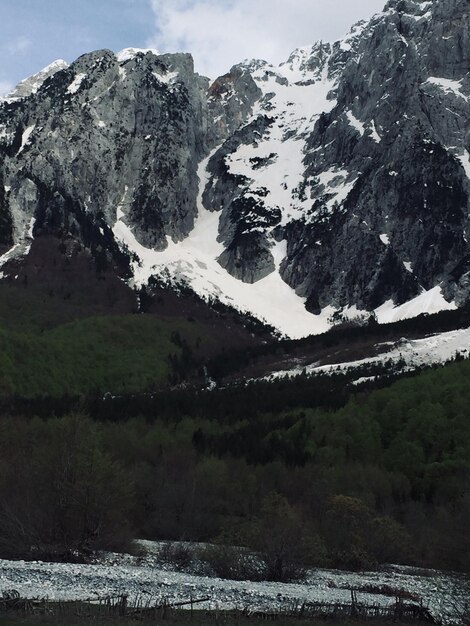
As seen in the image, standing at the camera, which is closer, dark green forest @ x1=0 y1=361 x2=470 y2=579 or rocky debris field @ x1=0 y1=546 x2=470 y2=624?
rocky debris field @ x1=0 y1=546 x2=470 y2=624

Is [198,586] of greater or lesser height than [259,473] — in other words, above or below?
above

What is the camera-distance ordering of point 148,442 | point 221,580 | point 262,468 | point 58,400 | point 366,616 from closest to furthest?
point 366,616
point 221,580
point 262,468
point 148,442
point 58,400

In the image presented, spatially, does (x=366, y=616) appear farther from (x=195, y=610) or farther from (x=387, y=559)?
(x=387, y=559)

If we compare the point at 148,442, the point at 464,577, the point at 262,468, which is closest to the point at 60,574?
the point at 464,577

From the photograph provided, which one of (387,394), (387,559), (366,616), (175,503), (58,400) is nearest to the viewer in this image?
(366,616)

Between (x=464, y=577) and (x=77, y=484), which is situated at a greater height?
(x=77, y=484)

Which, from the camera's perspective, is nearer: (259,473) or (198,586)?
(198,586)

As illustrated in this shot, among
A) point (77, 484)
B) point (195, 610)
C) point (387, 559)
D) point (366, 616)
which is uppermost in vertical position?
point (77, 484)

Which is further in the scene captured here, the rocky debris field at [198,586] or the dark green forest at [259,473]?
the dark green forest at [259,473]
